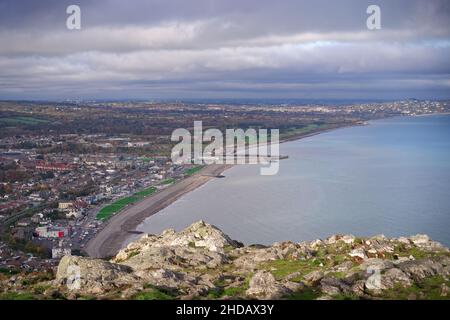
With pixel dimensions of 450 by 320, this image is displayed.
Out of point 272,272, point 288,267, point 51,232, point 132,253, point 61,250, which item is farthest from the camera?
point 51,232

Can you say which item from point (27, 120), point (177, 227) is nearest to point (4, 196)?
point (177, 227)

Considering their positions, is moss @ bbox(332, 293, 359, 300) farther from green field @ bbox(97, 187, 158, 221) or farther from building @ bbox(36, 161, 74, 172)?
building @ bbox(36, 161, 74, 172)

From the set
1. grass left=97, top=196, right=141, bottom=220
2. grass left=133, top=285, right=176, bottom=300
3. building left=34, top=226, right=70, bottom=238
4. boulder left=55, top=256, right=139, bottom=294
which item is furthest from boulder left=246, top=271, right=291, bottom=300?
grass left=97, top=196, right=141, bottom=220

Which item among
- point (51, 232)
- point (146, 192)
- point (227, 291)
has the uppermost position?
point (227, 291)

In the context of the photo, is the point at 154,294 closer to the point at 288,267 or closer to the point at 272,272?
the point at 272,272

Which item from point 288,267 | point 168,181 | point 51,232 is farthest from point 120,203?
point 288,267
